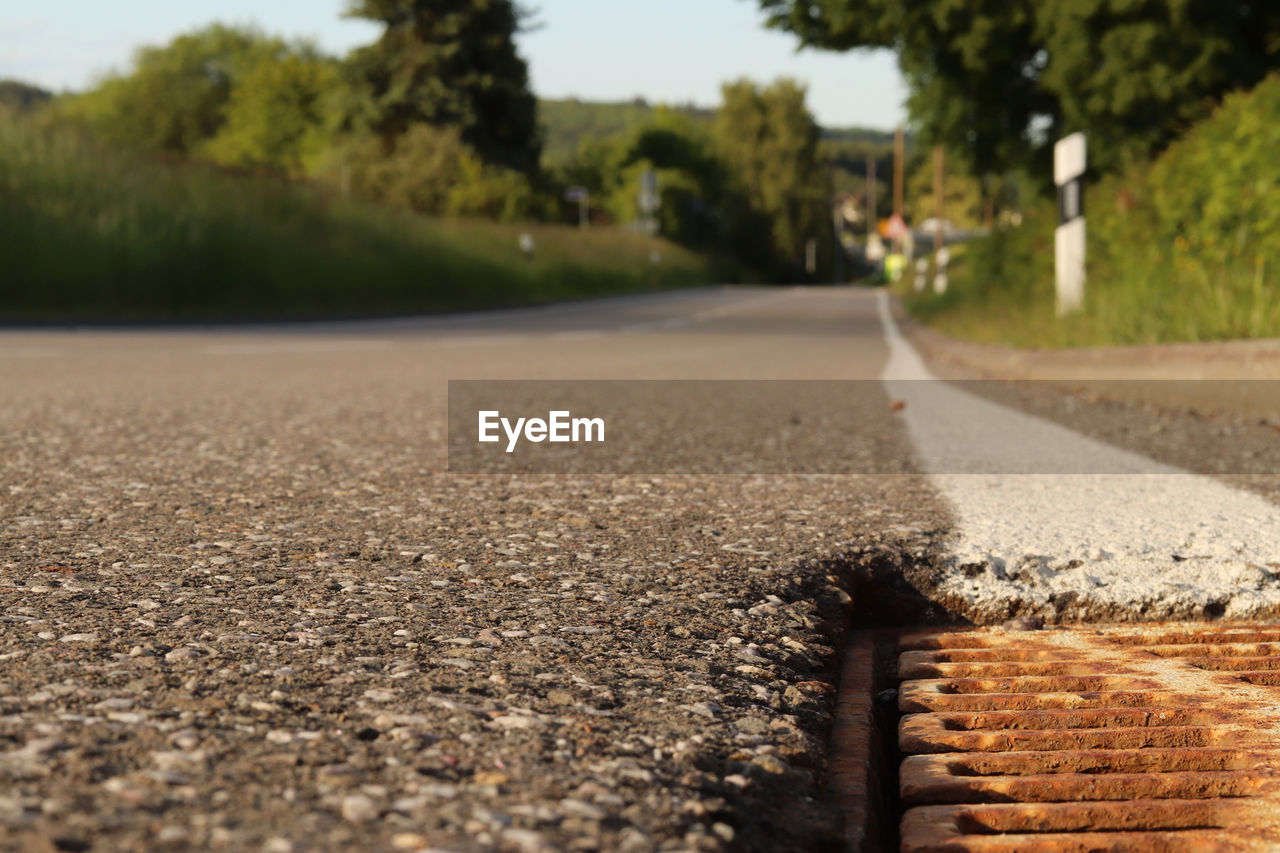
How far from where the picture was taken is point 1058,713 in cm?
185

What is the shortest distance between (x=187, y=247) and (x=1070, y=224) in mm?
11888

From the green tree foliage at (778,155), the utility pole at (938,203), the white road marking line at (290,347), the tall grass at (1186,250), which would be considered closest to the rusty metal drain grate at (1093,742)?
the tall grass at (1186,250)

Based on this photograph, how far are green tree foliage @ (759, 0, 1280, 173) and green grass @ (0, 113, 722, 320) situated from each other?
8.29 m

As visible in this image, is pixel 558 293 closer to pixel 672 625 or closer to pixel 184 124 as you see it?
pixel 672 625

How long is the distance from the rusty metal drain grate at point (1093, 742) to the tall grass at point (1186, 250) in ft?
16.3

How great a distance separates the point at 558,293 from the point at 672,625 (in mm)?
27698

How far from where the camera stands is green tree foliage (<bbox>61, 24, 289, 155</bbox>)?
8431 cm

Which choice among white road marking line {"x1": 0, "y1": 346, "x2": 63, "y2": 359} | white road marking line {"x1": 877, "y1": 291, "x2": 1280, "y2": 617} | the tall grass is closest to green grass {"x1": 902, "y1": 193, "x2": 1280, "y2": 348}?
the tall grass

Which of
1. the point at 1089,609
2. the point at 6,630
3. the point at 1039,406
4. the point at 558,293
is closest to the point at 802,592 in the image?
the point at 1089,609

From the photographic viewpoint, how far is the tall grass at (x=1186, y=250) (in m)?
7.27

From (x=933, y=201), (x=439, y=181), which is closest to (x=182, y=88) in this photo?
(x=933, y=201)

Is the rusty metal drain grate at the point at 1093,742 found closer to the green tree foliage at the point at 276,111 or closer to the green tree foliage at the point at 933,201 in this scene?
the green tree foliage at the point at 933,201

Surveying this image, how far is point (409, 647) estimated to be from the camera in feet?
6.62

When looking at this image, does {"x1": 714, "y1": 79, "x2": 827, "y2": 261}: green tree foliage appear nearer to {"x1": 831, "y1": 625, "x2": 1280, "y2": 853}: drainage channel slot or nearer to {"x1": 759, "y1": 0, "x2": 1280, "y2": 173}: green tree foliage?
{"x1": 759, "y1": 0, "x2": 1280, "y2": 173}: green tree foliage
